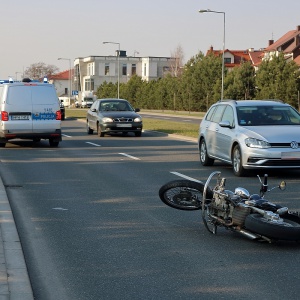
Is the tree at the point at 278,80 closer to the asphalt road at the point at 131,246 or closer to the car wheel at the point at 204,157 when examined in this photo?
the car wheel at the point at 204,157

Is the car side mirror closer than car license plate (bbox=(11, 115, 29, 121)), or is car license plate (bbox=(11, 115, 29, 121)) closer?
the car side mirror

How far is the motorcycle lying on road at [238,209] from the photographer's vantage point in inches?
323

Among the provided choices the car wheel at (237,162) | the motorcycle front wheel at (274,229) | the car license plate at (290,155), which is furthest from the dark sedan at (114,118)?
the motorcycle front wheel at (274,229)

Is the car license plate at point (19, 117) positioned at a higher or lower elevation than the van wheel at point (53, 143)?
higher

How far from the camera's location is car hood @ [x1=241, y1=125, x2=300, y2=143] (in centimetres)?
1504

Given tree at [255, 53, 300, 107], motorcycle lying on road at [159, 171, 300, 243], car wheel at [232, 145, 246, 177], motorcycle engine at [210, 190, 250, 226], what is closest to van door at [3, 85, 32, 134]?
car wheel at [232, 145, 246, 177]

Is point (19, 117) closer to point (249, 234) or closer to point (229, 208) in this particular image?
point (229, 208)

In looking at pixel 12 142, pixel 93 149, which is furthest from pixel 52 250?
pixel 12 142

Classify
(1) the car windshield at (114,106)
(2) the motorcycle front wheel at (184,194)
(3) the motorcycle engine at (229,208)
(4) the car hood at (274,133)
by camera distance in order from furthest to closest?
(1) the car windshield at (114,106)
(4) the car hood at (274,133)
(2) the motorcycle front wheel at (184,194)
(3) the motorcycle engine at (229,208)

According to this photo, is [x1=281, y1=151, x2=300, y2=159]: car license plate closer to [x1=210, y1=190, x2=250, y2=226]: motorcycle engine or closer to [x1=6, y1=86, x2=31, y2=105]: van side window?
[x1=210, y1=190, x2=250, y2=226]: motorcycle engine

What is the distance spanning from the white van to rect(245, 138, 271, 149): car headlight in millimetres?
10259

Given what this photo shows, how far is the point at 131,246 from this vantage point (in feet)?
27.8

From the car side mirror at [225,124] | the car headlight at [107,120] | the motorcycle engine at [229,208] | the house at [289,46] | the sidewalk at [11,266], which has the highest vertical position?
the house at [289,46]

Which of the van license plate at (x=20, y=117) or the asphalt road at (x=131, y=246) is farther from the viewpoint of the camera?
the van license plate at (x=20, y=117)
